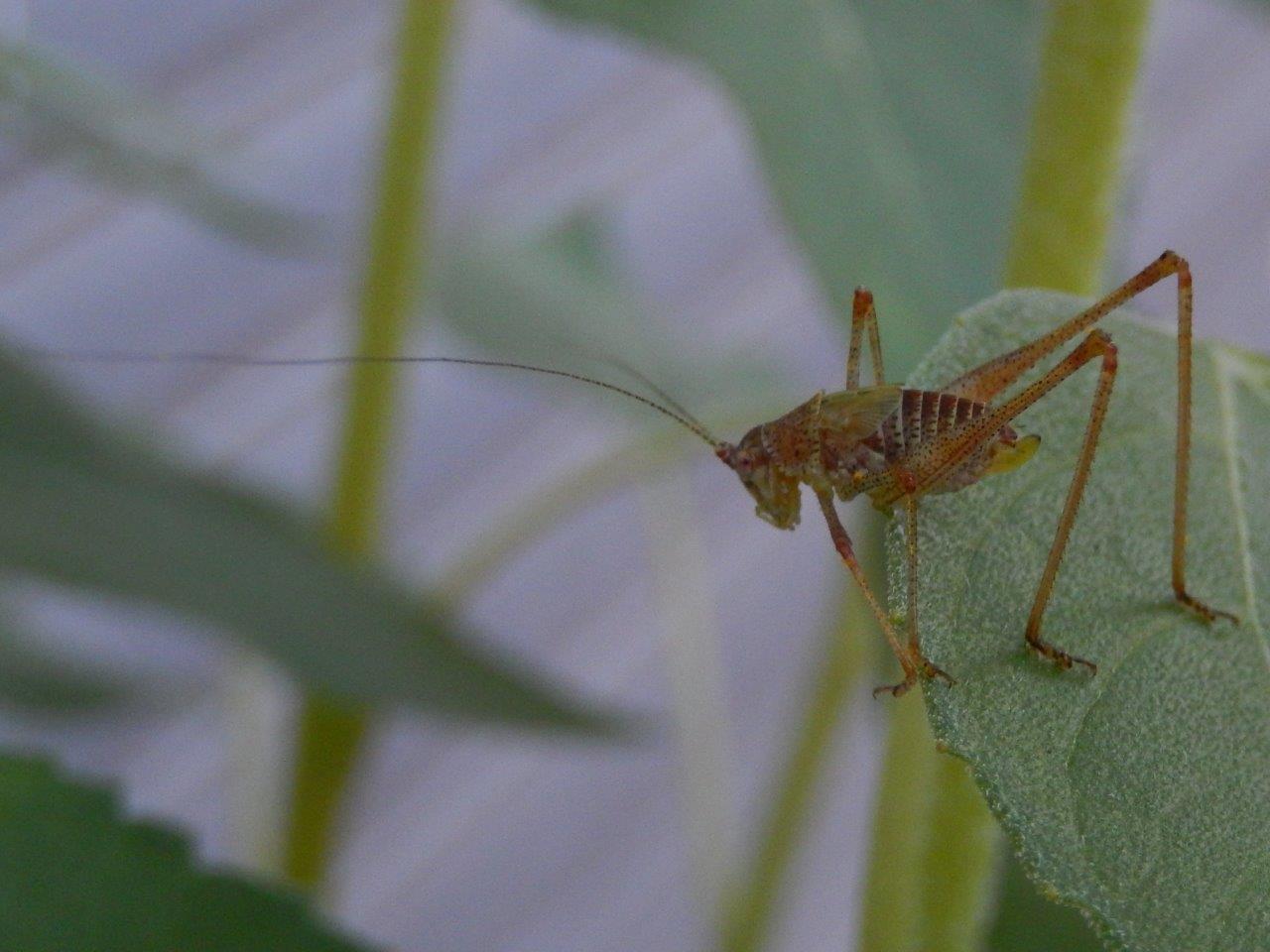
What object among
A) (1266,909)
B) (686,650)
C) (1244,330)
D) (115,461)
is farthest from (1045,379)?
(1244,330)

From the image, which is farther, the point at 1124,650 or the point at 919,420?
the point at 919,420

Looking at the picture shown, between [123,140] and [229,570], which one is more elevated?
[123,140]

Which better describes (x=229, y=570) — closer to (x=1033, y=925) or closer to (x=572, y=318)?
(x=1033, y=925)

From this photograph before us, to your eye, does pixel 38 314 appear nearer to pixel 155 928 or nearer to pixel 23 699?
pixel 23 699

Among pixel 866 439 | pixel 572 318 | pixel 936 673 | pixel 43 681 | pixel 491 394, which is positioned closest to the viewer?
pixel 936 673

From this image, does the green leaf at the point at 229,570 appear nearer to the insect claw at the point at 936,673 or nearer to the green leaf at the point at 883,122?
the green leaf at the point at 883,122

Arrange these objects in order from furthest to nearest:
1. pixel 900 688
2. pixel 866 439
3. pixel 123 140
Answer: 1. pixel 123 140
2. pixel 866 439
3. pixel 900 688

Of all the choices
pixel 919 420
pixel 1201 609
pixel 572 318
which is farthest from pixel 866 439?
pixel 572 318

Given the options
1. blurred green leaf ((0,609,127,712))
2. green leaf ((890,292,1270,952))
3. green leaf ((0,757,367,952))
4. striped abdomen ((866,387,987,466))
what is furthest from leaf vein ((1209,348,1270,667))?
blurred green leaf ((0,609,127,712))
